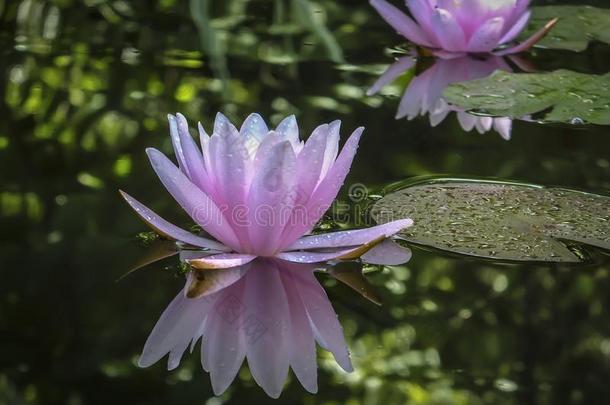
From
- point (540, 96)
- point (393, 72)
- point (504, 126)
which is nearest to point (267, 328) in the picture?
point (504, 126)

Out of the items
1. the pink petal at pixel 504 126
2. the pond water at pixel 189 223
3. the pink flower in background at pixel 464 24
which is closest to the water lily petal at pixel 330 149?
the pond water at pixel 189 223

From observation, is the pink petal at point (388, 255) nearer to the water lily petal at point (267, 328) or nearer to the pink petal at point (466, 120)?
the water lily petal at point (267, 328)

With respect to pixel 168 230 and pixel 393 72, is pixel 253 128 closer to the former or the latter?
pixel 168 230

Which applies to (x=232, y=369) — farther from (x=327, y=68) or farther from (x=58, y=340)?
(x=327, y=68)

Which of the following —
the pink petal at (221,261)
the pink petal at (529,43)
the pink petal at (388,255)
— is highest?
the pink petal at (529,43)

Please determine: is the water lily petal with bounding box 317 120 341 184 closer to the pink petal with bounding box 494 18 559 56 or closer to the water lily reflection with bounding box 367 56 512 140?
the water lily reflection with bounding box 367 56 512 140
